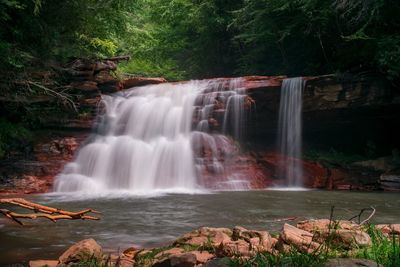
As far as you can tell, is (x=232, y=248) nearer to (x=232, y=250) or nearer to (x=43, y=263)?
(x=232, y=250)

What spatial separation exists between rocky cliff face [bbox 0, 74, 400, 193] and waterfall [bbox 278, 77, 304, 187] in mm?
235

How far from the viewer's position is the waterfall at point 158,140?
15.4 m

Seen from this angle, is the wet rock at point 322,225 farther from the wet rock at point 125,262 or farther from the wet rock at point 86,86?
the wet rock at point 86,86

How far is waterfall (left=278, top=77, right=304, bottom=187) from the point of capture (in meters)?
16.8

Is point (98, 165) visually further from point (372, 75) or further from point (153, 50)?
point (153, 50)

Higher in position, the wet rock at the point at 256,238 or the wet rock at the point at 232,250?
the wet rock at the point at 256,238

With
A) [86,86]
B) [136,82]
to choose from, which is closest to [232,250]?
[86,86]

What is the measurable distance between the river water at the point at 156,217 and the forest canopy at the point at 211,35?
380 cm

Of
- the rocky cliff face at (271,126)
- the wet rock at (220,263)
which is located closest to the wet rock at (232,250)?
the wet rock at (220,263)

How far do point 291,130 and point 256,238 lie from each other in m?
12.9

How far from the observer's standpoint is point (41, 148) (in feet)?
53.0

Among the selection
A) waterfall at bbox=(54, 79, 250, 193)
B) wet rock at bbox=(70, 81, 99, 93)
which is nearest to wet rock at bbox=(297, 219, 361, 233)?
waterfall at bbox=(54, 79, 250, 193)

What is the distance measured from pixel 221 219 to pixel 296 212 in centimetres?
189

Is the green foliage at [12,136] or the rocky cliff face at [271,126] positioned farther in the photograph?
the rocky cliff face at [271,126]
